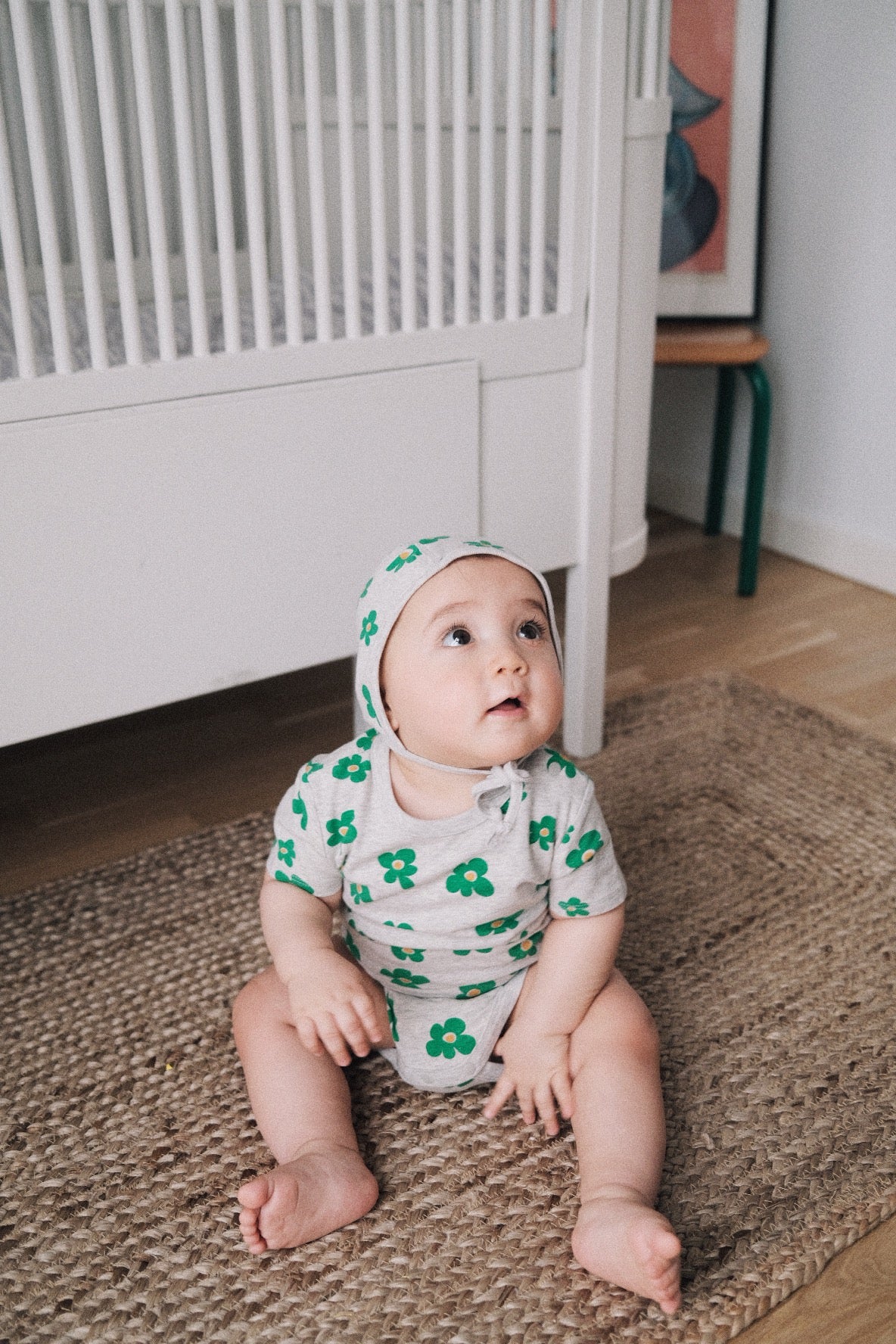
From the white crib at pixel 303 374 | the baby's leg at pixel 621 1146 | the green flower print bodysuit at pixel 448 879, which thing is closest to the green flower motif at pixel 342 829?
the green flower print bodysuit at pixel 448 879

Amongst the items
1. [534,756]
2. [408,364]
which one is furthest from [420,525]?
[534,756]

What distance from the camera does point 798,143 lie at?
1.86 metres

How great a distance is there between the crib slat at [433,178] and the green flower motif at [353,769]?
0.50m

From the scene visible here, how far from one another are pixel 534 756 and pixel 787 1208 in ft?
1.11

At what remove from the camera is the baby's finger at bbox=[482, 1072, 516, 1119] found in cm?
86

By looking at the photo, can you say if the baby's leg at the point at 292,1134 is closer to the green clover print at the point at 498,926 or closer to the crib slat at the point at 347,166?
the green clover print at the point at 498,926

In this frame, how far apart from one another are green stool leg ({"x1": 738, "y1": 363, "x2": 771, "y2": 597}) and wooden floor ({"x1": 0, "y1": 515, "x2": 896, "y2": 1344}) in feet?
0.14

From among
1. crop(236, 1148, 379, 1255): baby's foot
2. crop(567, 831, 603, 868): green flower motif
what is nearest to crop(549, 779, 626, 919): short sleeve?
crop(567, 831, 603, 868): green flower motif

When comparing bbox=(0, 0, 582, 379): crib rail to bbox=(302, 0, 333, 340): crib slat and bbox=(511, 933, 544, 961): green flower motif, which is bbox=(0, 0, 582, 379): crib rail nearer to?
bbox=(302, 0, 333, 340): crib slat

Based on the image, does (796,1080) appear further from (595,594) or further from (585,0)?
(585,0)

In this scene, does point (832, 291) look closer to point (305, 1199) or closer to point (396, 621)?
point (396, 621)

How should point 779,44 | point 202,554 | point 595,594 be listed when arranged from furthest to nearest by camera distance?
point 779,44 < point 595,594 < point 202,554

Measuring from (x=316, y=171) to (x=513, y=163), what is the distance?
215 mm

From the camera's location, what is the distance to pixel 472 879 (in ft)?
2.72
